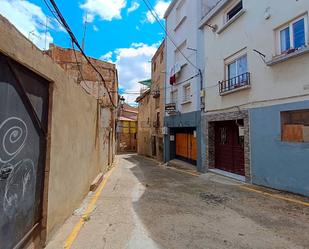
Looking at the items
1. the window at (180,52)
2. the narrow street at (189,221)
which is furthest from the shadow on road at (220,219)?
the window at (180,52)

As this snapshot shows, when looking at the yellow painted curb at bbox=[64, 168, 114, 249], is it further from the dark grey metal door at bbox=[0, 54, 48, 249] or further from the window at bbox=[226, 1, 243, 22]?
the window at bbox=[226, 1, 243, 22]

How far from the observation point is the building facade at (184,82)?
13.1 meters

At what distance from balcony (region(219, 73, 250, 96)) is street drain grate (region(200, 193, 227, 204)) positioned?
442 centimetres

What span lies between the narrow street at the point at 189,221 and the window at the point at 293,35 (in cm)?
457

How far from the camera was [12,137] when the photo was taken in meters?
2.85

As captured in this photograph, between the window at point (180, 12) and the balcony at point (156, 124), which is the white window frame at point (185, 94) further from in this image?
the balcony at point (156, 124)

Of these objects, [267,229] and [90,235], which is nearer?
[90,235]

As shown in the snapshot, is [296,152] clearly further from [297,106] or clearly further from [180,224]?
[180,224]

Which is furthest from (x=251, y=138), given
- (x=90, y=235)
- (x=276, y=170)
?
(x=90, y=235)

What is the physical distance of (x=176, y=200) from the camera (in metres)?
6.55

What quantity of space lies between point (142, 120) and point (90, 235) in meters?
25.0

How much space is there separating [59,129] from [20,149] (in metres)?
1.21

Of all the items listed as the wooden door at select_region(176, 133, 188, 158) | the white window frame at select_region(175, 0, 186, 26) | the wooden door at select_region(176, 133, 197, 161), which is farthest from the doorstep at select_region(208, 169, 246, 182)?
the white window frame at select_region(175, 0, 186, 26)

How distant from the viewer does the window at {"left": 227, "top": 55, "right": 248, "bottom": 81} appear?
9617 millimetres
